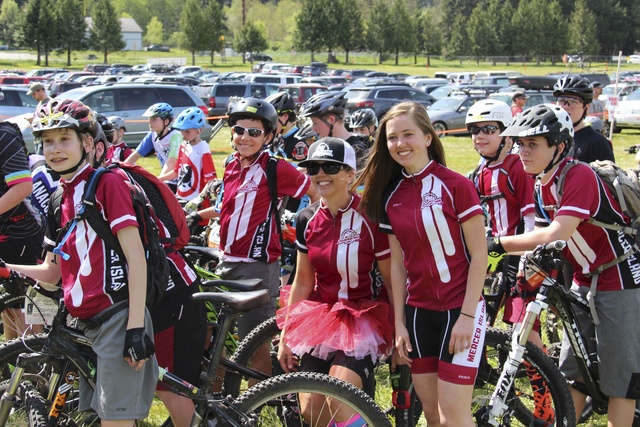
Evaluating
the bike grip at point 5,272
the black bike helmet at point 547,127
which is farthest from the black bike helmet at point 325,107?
the bike grip at point 5,272

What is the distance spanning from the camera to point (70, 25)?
75250mm

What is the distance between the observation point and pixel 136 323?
133 inches

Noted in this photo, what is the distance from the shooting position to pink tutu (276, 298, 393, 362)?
151 inches

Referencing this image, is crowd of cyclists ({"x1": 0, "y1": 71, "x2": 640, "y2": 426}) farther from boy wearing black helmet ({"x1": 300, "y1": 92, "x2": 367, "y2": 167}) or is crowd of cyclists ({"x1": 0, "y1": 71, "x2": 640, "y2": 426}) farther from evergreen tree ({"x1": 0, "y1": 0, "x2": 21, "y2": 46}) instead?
evergreen tree ({"x1": 0, "y1": 0, "x2": 21, "y2": 46})

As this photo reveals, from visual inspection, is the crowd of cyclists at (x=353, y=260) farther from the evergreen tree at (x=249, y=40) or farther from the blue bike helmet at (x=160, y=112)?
the evergreen tree at (x=249, y=40)

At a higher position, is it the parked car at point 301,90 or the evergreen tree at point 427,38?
the evergreen tree at point 427,38

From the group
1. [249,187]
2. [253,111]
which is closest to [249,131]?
[253,111]

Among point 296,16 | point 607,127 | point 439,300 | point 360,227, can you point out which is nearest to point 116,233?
point 360,227

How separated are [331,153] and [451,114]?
24126 mm

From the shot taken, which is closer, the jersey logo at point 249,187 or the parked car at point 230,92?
the jersey logo at point 249,187

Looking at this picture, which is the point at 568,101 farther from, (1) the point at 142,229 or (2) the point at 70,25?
(2) the point at 70,25

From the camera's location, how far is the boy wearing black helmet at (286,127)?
7318mm

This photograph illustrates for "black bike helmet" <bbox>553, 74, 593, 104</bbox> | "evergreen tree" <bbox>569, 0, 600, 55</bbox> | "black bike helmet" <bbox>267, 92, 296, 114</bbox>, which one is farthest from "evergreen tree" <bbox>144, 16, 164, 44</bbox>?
"black bike helmet" <bbox>553, 74, 593, 104</bbox>

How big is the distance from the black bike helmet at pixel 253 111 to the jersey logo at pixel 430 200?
175 cm
